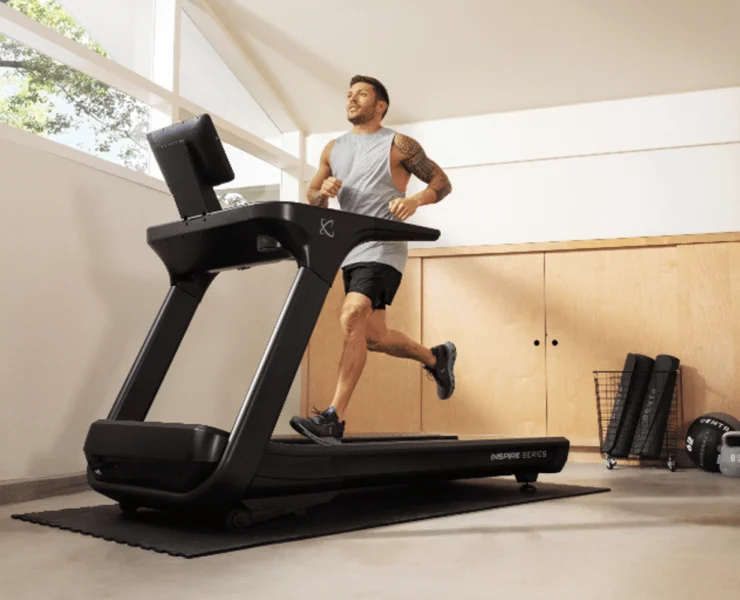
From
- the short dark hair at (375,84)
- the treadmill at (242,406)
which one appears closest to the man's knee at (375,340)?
the treadmill at (242,406)

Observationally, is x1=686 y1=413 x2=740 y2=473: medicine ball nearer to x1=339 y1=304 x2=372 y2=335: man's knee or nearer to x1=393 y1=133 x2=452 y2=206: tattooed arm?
x1=393 y1=133 x2=452 y2=206: tattooed arm

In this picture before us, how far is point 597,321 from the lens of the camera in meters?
4.93

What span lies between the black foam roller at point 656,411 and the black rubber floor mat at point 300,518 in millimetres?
1194

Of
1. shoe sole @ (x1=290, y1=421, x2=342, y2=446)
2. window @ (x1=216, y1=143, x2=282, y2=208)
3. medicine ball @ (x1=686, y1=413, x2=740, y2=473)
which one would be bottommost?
medicine ball @ (x1=686, y1=413, x2=740, y2=473)

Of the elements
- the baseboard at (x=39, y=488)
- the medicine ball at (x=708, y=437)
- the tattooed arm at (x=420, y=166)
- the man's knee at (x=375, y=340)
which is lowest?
the baseboard at (x=39, y=488)

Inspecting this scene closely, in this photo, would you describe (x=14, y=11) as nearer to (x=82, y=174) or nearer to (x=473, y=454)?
(x=82, y=174)

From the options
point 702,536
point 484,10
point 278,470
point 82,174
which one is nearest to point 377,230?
point 278,470

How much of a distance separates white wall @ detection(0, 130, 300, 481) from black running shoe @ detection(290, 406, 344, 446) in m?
1.16

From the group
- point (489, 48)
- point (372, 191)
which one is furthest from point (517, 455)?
point (489, 48)

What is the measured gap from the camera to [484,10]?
459 cm

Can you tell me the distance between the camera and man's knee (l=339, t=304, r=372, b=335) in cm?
324

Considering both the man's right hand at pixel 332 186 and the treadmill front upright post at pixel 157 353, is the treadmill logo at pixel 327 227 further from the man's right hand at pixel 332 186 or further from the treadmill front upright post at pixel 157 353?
the man's right hand at pixel 332 186

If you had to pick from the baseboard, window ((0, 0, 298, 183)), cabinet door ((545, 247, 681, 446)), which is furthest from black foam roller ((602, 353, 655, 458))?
the baseboard

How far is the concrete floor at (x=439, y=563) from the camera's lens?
1.66 meters
